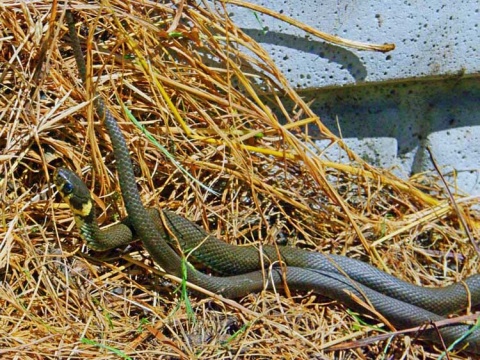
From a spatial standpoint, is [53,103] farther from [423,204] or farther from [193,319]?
[423,204]

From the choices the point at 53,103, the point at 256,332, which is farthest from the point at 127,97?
the point at 256,332

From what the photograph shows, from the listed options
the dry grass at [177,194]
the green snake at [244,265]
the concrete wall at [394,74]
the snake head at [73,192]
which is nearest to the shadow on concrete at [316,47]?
the concrete wall at [394,74]

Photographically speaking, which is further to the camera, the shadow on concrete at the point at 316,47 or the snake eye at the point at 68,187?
the shadow on concrete at the point at 316,47

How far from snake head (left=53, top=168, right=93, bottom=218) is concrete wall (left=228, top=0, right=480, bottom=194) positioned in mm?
1038

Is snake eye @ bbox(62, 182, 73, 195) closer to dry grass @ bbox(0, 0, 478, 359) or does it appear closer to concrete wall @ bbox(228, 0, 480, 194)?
dry grass @ bbox(0, 0, 478, 359)

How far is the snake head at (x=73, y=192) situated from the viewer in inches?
97.7

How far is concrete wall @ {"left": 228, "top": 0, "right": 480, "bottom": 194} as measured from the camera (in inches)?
117

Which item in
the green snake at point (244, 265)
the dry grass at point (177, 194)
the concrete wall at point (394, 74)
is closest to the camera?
the dry grass at point (177, 194)

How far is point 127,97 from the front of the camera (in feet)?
9.20

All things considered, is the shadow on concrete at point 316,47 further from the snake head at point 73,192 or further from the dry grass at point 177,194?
the snake head at point 73,192

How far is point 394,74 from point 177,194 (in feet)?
3.81

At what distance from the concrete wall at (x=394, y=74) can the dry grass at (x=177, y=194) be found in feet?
0.45

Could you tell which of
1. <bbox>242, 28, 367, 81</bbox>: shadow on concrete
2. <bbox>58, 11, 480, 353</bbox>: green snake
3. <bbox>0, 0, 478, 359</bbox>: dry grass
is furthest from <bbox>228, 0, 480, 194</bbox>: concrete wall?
<bbox>58, 11, 480, 353</bbox>: green snake

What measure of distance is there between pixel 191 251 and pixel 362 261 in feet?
2.42
